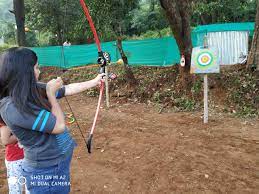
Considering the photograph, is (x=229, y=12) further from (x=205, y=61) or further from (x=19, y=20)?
(x=205, y=61)

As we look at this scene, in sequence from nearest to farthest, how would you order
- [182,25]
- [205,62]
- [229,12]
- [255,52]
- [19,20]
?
[205,62]
[255,52]
[182,25]
[19,20]
[229,12]

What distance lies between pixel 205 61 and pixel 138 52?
6.48m

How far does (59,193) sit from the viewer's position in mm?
2193

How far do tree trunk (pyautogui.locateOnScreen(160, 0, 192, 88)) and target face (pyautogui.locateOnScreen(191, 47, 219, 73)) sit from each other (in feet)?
5.11

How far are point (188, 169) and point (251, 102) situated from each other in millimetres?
3285

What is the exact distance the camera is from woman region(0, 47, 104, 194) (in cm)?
191

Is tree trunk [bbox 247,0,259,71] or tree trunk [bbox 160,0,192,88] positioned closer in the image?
tree trunk [bbox 247,0,259,71]

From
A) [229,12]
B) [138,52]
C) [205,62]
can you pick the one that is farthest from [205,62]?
[229,12]

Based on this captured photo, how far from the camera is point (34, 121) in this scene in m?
1.91

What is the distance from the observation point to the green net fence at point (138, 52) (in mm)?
11859

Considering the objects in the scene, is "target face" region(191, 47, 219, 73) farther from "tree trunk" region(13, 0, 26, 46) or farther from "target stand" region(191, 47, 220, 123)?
"tree trunk" region(13, 0, 26, 46)

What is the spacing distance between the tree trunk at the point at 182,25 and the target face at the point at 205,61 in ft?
5.11

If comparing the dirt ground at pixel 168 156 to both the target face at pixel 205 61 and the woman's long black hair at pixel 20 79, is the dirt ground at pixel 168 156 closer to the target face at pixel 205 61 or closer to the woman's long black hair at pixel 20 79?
the target face at pixel 205 61

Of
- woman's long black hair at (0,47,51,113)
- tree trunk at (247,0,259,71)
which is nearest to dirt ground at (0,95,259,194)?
tree trunk at (247,0,259,71)
